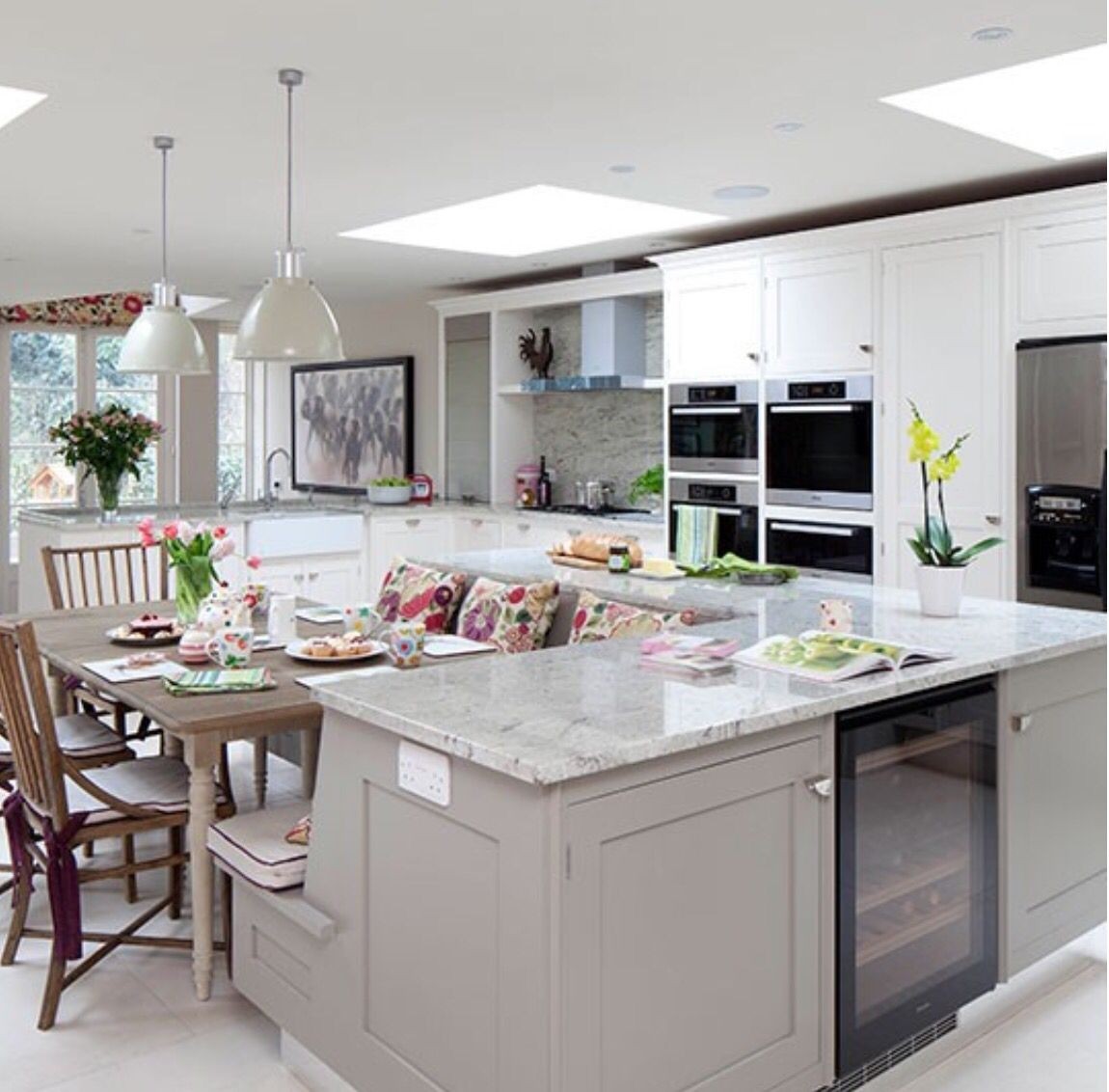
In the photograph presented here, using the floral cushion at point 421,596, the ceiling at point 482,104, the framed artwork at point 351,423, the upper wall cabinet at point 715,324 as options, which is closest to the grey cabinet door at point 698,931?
the ceiling at point 482,104

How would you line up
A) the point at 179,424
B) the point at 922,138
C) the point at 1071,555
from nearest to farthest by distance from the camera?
the point at 922,138, the point at 1071,555, the point at 179,424

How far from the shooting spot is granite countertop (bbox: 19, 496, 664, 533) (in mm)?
6395

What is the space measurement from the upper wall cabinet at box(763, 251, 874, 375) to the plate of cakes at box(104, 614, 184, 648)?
3126mm

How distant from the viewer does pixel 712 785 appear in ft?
6.87


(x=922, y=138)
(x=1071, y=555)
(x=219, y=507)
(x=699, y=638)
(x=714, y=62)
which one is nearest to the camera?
(x=699, y=638)

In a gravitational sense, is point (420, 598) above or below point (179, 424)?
below

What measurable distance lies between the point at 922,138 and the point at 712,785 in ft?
9.56

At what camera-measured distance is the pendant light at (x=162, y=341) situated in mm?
4055

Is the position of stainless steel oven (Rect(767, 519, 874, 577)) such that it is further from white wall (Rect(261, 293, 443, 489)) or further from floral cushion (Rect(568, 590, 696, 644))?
white wall (Rect(261, 293, 443, 489))

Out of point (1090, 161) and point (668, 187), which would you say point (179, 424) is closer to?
point (668, 187)

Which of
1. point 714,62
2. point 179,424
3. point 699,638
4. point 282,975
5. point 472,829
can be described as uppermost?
point 714,62

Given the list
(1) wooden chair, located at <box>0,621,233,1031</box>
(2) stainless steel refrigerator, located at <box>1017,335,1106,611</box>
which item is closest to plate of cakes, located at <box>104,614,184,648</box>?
(1) wooden chair, located at <box>0,621,233,1031</box>

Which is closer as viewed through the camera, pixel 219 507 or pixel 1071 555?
pixel 1071 555

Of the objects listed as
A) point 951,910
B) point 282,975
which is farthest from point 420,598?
point 951,910
